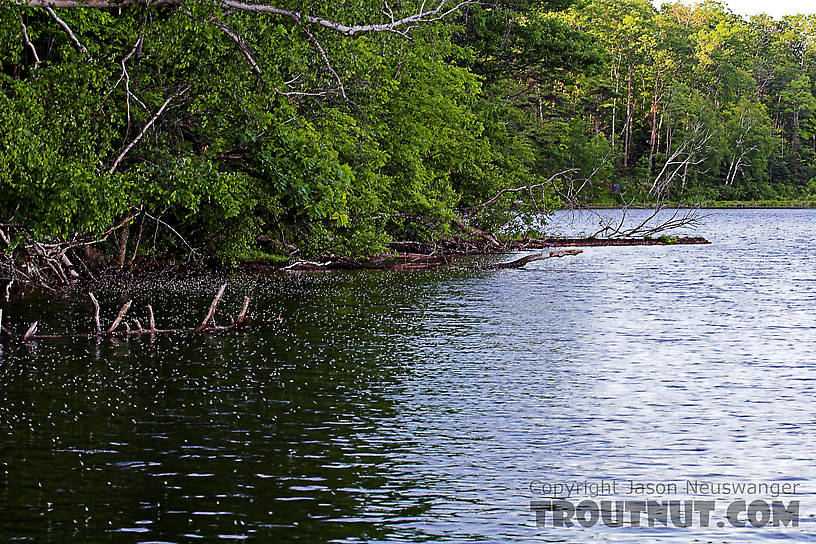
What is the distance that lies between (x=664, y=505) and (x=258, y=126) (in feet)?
63.5

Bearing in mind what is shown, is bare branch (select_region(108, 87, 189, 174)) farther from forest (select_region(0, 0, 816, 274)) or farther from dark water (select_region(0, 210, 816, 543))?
dark water (select_region(0, 210, 816, 543))

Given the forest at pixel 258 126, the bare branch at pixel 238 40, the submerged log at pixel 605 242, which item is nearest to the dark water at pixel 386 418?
the forest at pixel 258 126

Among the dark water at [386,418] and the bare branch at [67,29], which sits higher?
the bare branch at [67,29]

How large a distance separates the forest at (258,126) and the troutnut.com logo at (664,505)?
44.7 feet

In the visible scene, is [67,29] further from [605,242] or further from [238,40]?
[605,242]

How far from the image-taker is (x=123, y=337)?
2078 centimetres

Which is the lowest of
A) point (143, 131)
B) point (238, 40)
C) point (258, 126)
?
point (143, 131)

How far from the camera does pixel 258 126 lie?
28531mm

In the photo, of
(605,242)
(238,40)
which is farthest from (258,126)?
(605,242)

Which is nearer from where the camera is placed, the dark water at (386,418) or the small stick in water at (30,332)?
the dark water at (386,418)

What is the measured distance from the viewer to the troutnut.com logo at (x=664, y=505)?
35.3 ft

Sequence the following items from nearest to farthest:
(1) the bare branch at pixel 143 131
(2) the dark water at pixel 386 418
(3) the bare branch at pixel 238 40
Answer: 1. (2) the dark water at pixel 386 418
2. (3) the bare branch at pixel 238 40
3. (1) the bare branch at pixel 143 131

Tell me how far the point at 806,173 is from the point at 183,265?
360 ft

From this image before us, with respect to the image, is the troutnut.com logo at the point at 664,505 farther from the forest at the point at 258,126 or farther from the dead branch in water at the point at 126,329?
the forest at the point at 258,126
